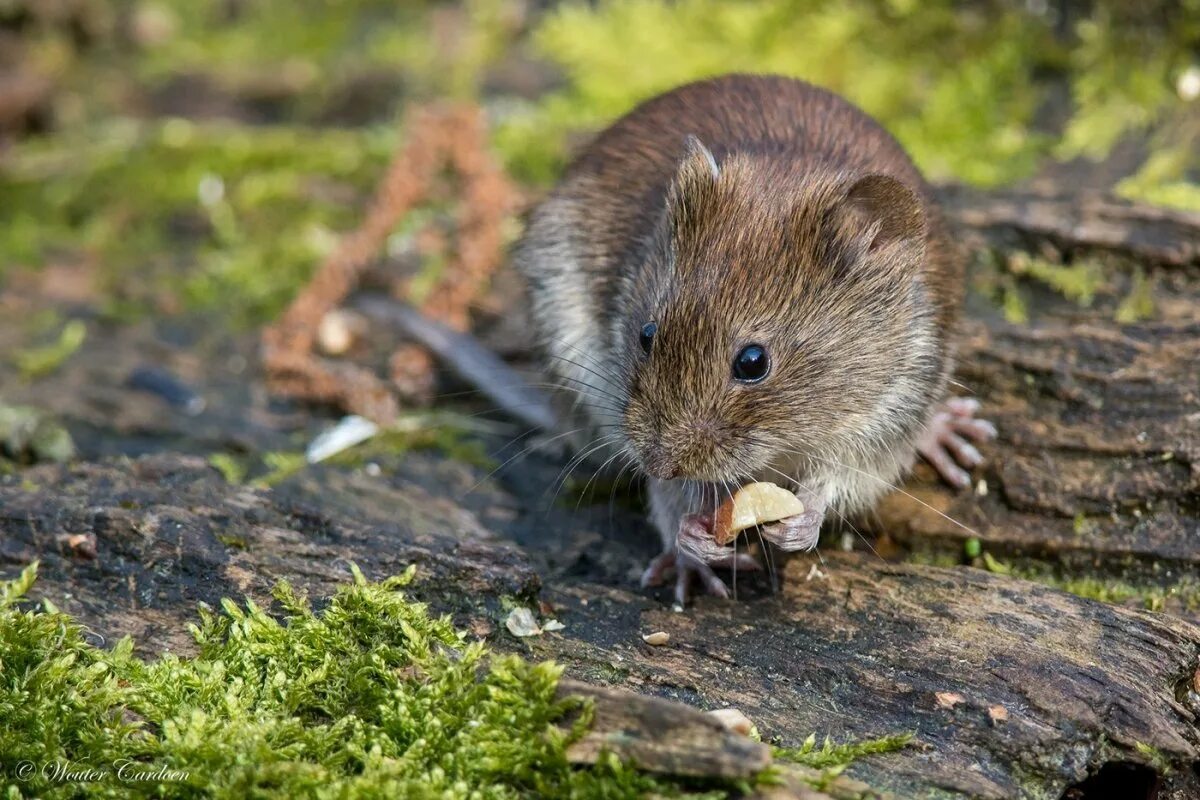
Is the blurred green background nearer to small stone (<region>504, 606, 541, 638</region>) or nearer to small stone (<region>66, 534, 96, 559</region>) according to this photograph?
small stone (<region>66, 534, 96, 559</region>)

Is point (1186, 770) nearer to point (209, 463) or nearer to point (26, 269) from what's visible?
point (209, 463)

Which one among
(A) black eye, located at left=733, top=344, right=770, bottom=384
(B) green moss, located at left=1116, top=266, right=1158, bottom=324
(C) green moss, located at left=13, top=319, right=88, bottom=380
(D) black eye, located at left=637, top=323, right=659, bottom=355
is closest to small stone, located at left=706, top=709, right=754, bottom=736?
(A) black eye, located at left=733, top=344, right=770, bottom=384

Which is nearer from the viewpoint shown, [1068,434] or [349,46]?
[1068,434]

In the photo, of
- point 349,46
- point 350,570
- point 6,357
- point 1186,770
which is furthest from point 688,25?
point 1186,770

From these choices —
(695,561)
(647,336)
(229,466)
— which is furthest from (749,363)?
(229,466)

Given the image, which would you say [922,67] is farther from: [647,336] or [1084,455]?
[647,336]

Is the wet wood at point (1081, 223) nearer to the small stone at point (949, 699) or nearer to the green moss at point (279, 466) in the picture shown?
the small stone at point (949, 699)
